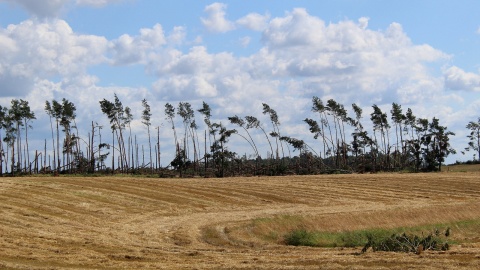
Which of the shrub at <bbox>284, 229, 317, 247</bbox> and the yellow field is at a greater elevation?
the yellow field

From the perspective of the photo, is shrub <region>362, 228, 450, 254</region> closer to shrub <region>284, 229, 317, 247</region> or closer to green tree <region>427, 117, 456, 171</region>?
shrub <region>284, 229, 317, 247</region>

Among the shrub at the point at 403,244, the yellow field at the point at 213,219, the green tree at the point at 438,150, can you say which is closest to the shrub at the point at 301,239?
the yellow field at the point at 213,219

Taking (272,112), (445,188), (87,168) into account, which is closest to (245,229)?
(445,188)

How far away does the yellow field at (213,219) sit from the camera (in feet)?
49.6

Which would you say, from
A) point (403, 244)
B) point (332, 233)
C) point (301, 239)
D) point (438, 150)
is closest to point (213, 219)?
point (332, 233)

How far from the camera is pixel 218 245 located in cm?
2066

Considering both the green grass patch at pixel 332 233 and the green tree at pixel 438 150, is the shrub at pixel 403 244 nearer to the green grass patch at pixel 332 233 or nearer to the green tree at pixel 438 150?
the green grass patch at pixel 332 233

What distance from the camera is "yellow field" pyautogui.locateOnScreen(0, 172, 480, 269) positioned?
15.1 meters

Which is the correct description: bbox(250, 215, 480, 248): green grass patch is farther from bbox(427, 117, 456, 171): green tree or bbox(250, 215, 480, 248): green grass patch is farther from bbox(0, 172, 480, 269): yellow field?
bbox(427, 117, 456, 171): green tree

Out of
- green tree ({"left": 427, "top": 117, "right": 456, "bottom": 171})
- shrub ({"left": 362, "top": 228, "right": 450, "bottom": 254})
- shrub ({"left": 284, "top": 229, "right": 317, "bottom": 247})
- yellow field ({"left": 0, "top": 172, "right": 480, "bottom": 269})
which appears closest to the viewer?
yellow field ({"left": 0, "top": 172, "right": 480, "bottom": 269})

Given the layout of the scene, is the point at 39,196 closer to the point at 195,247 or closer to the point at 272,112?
the point at 195,247

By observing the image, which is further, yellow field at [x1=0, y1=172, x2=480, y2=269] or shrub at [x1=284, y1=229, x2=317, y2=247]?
shrub at [x1=284, y1=229, x2=317, y2=247]

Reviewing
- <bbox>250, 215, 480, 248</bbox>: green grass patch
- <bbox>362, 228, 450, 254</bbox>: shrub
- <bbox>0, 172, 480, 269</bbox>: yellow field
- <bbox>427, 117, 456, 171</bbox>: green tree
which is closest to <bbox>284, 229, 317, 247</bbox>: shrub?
<bbox>250, 215, 480, 248</bbox>: green grass patch

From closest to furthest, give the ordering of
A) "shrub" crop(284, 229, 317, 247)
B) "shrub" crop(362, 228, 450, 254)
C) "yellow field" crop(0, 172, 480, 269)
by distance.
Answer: "yellow field" crop(0, 172, 480, 269) < "shrub" crop(362, 228, 450, 254) < "shrub" crop(284, 229, 317, 247)
